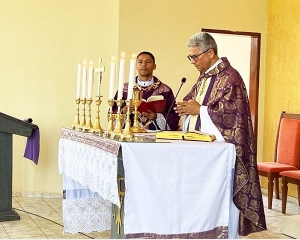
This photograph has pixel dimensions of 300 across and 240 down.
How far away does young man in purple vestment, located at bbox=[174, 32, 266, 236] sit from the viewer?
3.26m

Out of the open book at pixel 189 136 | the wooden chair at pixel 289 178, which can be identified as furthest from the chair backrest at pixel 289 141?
the open book at pixel 189 136

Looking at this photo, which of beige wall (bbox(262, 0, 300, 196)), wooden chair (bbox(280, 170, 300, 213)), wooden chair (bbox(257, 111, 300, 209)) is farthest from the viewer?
beige wall (bbox(262, 0, 300, 196))

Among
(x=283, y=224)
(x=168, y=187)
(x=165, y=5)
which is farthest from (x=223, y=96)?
(x=165, y=5)

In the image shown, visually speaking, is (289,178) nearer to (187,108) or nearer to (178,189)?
(187,108)

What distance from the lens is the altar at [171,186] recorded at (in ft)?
9.54

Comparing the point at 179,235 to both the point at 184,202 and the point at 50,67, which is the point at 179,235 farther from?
the point at 50,67

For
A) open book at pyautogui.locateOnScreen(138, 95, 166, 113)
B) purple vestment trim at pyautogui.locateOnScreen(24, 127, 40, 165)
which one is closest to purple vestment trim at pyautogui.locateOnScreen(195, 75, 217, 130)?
open book at pyautogui.locateOnScreen(138, 95, 166, 113)

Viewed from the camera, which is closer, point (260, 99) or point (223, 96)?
point (223, 96)

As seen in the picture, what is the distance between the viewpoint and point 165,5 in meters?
6.40

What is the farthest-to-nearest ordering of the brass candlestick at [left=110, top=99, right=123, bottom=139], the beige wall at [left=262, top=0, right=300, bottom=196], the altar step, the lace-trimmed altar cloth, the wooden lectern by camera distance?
the beige wall at [left=262, top=0, right=300, bottom=196] → the wooden lectern → the altar step → the brass candlestick at [left=110, top=99, right=123, bottom=139] → the lace-trimmed altar cloth

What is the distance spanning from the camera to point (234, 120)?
3361 millimetres

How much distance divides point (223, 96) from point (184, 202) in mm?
806

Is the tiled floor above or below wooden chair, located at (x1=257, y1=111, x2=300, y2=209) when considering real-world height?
below

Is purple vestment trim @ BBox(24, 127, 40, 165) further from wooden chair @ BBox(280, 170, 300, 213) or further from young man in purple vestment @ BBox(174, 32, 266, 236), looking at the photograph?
wooden chair @ BBox(280, 170, 300, 213)
